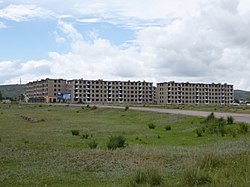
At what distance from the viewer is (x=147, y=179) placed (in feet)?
41.0

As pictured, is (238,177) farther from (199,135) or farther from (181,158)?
(199,135)

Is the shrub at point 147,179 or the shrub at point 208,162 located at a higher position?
the shrub at point 208,162

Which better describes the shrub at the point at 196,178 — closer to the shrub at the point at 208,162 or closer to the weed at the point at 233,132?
the shrub at the point at 208,162

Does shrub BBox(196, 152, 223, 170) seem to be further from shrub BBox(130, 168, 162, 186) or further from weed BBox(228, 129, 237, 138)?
weed BBox(228, 129, 237, 138)

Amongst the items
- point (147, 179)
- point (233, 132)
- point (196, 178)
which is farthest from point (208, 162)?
point (233, 132)

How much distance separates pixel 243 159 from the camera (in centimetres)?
1476

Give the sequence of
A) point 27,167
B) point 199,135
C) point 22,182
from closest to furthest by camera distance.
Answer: point 22,182, point 27,167, point 199,135

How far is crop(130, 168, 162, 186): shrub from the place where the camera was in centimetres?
1227

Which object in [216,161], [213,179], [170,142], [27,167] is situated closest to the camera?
[213,179]

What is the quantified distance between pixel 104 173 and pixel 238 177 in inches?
173

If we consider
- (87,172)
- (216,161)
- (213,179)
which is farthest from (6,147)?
(213,179)

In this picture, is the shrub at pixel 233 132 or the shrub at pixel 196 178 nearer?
the shrub at pixel 196 178

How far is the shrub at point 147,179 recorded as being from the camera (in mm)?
12273

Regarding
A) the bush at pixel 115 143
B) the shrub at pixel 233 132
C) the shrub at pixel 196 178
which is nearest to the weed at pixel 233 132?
the shrub at pixel 233 132
